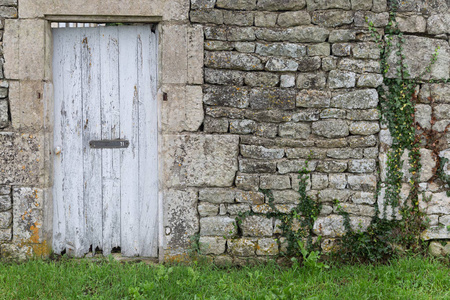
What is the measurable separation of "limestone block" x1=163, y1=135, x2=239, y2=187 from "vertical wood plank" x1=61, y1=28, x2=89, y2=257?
94 centimetres

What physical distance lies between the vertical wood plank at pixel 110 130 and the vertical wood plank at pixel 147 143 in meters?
0.23

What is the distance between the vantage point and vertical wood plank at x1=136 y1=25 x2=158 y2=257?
139 inches

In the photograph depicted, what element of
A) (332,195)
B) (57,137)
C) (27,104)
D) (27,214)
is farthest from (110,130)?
(332,195)

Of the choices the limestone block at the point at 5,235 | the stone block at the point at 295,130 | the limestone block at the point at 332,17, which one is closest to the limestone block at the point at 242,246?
the stone block at the point at 295,130

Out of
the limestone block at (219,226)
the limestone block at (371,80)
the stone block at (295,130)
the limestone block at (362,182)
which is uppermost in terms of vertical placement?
the limestone block at (371,80)

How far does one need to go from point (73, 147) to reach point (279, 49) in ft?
7.38

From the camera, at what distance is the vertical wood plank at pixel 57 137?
3.48 m

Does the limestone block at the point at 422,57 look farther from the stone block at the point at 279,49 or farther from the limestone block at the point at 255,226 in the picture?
the limestone block at the point at 255,226

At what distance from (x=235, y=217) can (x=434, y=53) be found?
250 cm

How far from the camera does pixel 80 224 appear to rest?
11.7ft

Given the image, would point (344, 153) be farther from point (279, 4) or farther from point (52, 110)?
point (52, 110)

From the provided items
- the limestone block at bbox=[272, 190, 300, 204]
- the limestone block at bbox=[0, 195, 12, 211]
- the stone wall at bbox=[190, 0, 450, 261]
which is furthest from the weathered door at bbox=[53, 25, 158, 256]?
the limestone block at bbox=[272, 190, 300, 204]

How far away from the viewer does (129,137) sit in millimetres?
3562

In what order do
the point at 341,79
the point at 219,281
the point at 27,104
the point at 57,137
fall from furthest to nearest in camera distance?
the point at 57,137, the point at 341,79, the point at 27,104, the point at 219,281
